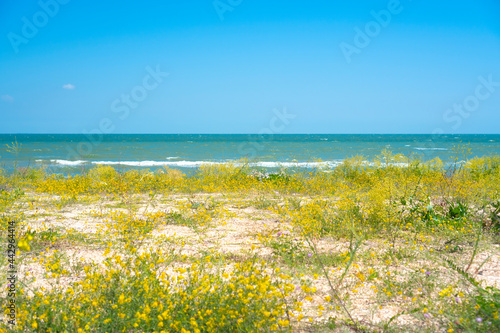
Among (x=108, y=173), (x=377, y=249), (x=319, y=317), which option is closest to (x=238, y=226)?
(x=377, y=249)

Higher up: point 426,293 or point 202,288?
point 202,288

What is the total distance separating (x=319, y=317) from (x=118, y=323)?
5.09 ft

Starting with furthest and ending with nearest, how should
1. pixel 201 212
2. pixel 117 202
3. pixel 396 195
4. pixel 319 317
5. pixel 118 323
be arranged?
1. pixel 117 202
2. pixel 201 212
3. pixel 396 195
4. pixel 319 317
5. pixel 118 323

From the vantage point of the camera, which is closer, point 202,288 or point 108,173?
point 202,288

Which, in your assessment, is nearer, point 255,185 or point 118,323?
point 118,323

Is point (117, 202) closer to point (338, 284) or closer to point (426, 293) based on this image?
point (338, 284)

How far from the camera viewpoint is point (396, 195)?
5.63 metres

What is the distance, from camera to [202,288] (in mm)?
2615

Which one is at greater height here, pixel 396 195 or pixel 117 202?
A: pixel 396 195

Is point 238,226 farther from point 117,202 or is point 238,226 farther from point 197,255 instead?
A: point 117,202

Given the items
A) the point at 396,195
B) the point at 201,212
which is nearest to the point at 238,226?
the point at 201,212

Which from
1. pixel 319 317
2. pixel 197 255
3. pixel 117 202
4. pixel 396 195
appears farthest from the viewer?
pixel 117 202

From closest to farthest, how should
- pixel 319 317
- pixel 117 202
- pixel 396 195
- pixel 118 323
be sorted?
pixel 118 323 → pixel 319 317 → pixel 396 195 → pixel 117 202

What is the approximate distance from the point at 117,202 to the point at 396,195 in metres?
5.64
